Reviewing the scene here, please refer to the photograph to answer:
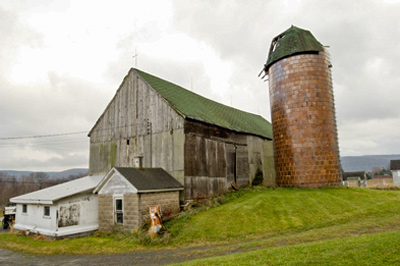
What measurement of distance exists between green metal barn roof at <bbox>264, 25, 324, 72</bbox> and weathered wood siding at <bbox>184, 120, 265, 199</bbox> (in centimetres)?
810

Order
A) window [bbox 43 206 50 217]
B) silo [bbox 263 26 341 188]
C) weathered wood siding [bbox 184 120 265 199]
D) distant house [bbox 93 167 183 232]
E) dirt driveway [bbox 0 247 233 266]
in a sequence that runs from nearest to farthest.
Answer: dirt driveway [bbox 0 247 233 266], distant house [bbox 93 167 183 232], window [bbox 43 206 50 217], weathered wood siding [bbox 184 120 265 199], silo [bbox 263 26 341 188]

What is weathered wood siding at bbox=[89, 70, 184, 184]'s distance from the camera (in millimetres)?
20312

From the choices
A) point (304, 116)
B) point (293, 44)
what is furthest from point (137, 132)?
point (293, 44)

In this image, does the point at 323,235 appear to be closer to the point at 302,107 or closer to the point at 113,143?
the point at 302,107

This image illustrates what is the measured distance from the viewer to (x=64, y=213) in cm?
1730

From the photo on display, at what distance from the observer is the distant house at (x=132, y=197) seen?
16.0 meters

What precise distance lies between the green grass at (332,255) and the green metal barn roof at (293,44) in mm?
17761

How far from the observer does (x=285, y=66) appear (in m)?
23.7

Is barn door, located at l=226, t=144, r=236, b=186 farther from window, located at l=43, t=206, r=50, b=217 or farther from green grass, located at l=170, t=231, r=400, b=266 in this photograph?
green grass, located at l=170, t=231, r=400, b=266

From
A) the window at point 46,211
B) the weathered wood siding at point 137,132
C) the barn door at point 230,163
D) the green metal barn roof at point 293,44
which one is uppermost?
Result: the green metal barn roof at point 293,44

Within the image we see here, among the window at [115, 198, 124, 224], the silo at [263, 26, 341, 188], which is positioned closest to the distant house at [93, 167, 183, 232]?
the window at [115, 198, 124, 224]

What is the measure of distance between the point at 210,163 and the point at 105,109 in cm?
1114

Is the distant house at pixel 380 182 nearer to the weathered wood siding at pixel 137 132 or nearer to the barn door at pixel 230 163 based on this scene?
the barn door at pixel 230 163

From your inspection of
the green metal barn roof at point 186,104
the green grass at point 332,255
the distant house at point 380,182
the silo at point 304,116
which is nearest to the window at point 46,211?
the green metal barn roof at point 186,104
